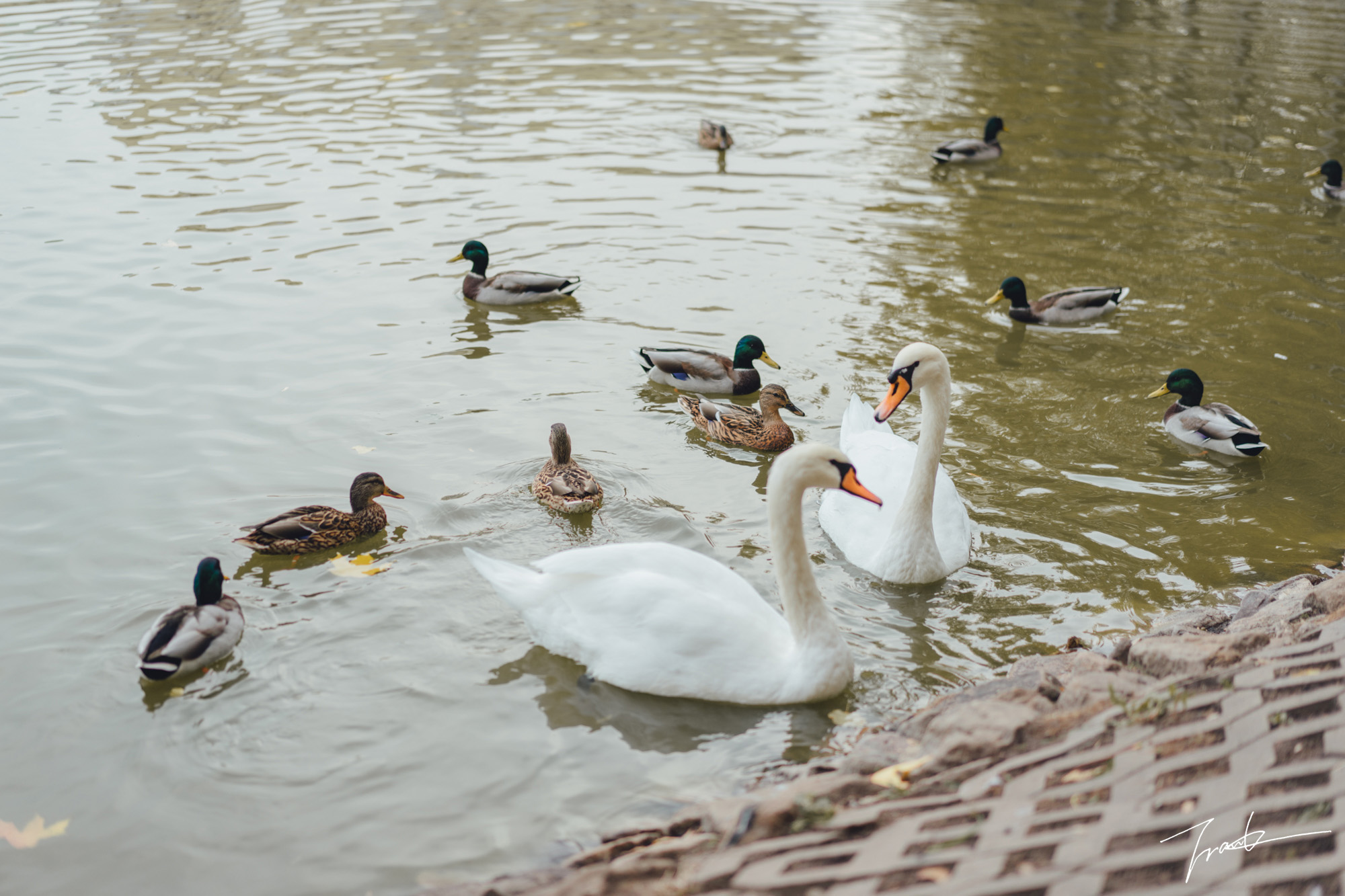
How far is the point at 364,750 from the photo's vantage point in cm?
554

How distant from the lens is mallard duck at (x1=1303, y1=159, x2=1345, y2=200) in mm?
14516

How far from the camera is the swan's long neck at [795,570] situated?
5.74m

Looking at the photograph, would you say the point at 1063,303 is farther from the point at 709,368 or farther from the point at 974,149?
the point at 974,149

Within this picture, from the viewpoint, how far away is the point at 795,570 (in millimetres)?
5762

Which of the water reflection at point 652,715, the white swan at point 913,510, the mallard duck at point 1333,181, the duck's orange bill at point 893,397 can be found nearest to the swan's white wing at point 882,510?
the white swan at point 913,510

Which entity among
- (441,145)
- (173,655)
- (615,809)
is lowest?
(615,809)

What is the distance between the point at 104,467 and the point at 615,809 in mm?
5614

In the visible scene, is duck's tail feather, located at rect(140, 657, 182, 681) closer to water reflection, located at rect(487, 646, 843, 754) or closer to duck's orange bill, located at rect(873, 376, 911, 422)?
water reflection, located at rect(487, 646, 843, 754)

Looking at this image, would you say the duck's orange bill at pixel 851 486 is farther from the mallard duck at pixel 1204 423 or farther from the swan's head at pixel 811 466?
the mallard duck at pixel 1204 423

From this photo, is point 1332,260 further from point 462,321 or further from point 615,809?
point 615,809

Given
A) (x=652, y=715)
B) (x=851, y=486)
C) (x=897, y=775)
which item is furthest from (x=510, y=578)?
(x=897, y=775)

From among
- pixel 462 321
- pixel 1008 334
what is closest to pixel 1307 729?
pixel 1008 334

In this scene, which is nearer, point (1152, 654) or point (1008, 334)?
point (1152, 654)

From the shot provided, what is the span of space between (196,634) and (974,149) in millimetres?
13210
